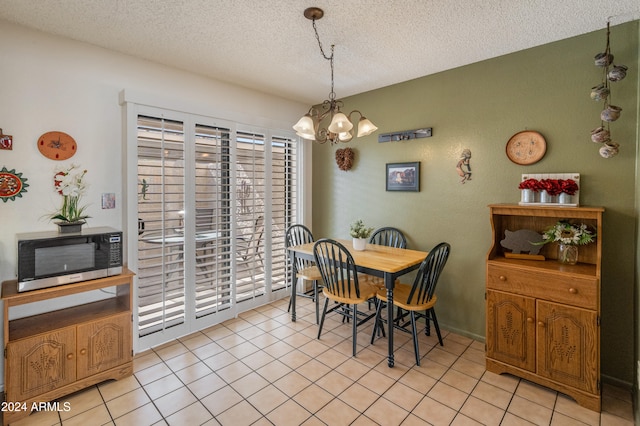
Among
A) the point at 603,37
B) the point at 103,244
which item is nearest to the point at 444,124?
the point at 603,37

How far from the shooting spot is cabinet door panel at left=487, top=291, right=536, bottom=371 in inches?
87.4

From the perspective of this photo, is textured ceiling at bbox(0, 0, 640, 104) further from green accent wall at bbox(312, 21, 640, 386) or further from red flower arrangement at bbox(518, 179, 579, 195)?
red flower arrangement at bbox(518, 179, 579, 195)

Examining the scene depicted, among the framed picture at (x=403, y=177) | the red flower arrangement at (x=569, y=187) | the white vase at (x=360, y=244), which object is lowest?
the white vase at (x=360, y=244)

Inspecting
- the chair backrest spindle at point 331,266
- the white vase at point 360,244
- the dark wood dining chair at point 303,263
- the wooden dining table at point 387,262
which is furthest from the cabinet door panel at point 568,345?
the dark wood dining chair at point 303,263

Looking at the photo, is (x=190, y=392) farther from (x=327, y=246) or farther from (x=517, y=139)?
(x=517, y=139)

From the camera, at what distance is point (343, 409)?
6.60 feet

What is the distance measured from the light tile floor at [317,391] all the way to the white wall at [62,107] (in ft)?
4.09

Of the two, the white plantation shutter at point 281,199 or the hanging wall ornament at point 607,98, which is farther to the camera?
the white plantation shutter at point 281,199

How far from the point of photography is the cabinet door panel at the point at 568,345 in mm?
1984

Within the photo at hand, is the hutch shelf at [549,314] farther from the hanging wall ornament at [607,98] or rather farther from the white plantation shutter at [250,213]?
the white plantation shutter at [250,213]

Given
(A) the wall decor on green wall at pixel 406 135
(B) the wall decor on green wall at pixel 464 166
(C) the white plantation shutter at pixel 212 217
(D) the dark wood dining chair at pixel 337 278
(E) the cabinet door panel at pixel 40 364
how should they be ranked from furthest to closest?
1. (A) the wall decor on green wall at pixel 406 135
2. (C) the white plantation shutter at pixel 212 217
3. (B) the wall decor on green wall at pixel 464 166
4. (D) the dark wood dining chair at pixel 337 278
5. (E) the cabinet door panel at pixel 40 364

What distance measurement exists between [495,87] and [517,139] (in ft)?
1.72

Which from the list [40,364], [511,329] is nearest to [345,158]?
[511,329]

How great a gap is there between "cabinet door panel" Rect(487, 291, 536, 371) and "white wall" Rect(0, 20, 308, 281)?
315 cm
